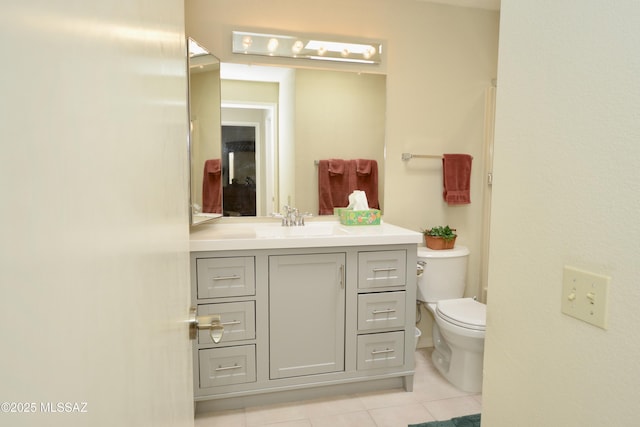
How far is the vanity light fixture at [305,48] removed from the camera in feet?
8.39

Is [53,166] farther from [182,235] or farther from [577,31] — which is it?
[577,31]

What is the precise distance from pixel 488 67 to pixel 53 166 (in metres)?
3.32

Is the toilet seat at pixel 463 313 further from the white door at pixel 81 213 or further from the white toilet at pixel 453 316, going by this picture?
the white door at pixel 81 213

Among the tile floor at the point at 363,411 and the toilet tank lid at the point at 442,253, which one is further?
the toilet tank lid at the point at 442,253

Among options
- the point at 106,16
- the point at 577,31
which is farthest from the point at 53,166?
the point at 577,31

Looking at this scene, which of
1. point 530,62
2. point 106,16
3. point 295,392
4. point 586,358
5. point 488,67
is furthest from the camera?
point 488,67

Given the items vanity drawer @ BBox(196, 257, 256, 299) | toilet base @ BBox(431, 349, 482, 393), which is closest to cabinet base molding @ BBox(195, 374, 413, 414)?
toilet base @ BBox(431, 349, 482, 393)

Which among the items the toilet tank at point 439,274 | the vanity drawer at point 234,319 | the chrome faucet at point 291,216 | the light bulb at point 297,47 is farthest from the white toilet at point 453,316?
the light bulb at point 297,47

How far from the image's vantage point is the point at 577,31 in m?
0.84

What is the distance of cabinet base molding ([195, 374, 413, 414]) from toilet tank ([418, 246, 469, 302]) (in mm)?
604

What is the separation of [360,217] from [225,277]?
3.45 feet

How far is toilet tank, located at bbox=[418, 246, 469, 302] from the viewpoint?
2.73 meters

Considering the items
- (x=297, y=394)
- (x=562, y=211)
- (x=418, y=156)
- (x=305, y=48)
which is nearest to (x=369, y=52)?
(x=305, y=48)

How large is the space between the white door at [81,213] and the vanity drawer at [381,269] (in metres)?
1.70
